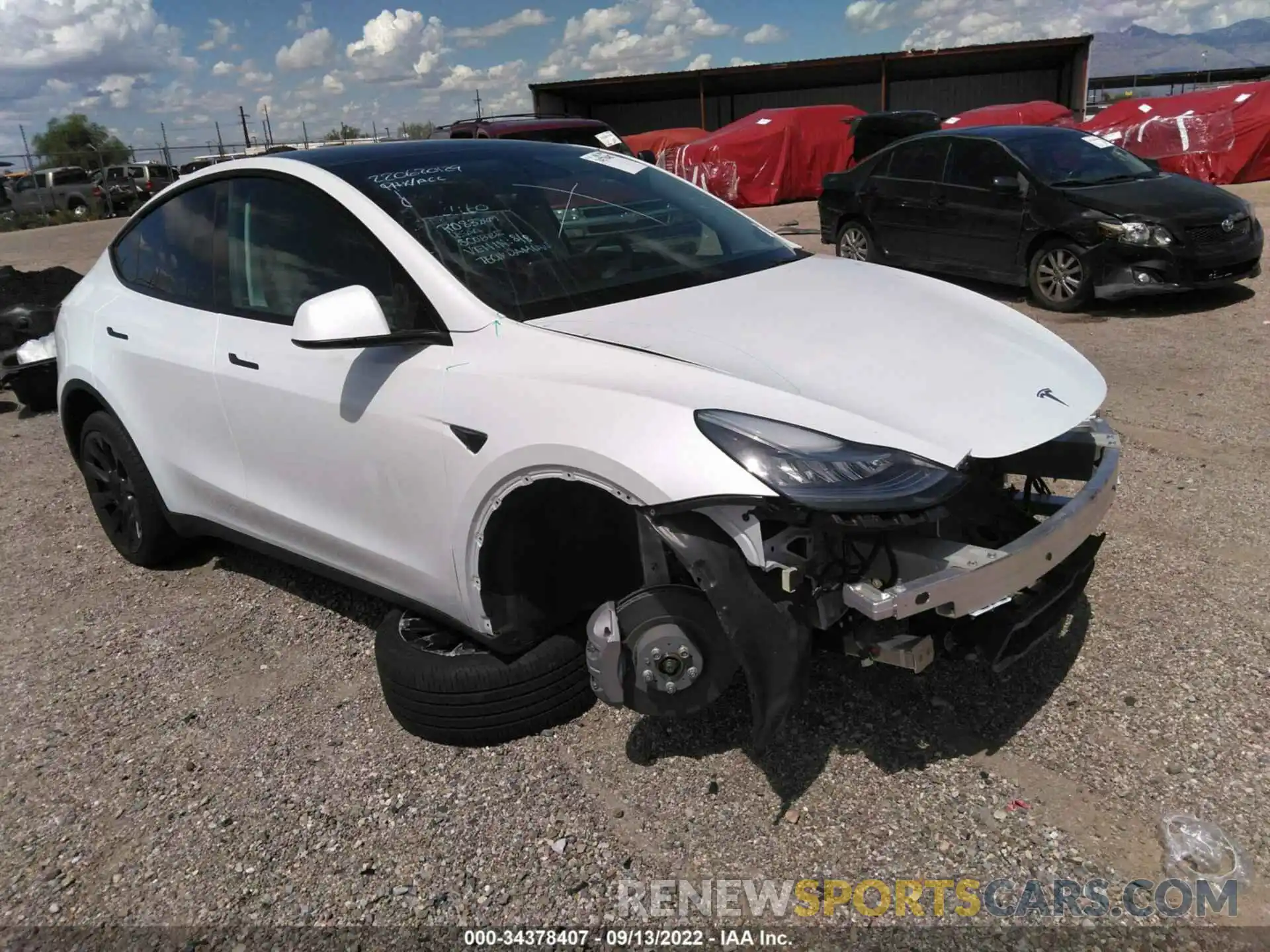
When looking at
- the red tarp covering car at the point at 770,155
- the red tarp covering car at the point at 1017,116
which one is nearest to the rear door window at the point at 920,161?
the red tarp covering car at the point at 1017,116

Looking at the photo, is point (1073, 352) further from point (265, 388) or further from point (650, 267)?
point (265, 388)

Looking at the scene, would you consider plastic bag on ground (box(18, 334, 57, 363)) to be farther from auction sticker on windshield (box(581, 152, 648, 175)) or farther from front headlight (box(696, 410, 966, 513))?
front headlight (box(696, 410, 966, 513))

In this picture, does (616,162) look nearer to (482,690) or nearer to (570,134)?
(482,690)

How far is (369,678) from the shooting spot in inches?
129

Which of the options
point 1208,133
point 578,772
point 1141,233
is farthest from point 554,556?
point 1208,133

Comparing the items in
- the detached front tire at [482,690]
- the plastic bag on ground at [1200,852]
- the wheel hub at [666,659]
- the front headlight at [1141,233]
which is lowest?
the plastic bag on ground at [1200,852]

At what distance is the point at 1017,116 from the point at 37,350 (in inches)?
710

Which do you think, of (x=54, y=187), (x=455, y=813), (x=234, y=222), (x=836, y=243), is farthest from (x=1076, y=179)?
(x=54, y=187)

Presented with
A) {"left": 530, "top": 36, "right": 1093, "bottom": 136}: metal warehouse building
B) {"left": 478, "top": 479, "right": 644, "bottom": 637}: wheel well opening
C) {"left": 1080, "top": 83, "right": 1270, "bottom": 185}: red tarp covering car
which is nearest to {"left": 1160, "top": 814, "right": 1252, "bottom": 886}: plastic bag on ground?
{"left": 478, "top": 479, "right": 644, "bottom": 637}: wheel well opening

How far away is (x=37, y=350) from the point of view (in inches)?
256

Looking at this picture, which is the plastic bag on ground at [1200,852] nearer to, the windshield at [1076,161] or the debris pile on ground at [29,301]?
the windshield at [1076,161]

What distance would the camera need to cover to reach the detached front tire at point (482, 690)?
9.09ft

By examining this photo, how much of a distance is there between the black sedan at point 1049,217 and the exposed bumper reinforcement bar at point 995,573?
20.6 feet

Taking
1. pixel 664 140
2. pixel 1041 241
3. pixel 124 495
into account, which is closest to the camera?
pixel 124 495
